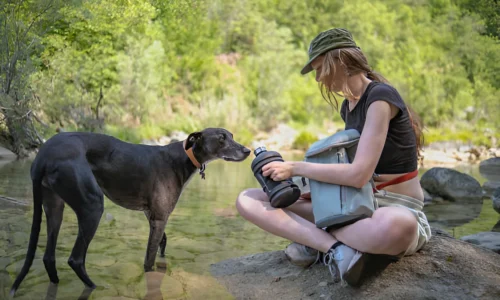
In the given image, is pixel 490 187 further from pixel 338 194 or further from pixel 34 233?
pixel 34 233

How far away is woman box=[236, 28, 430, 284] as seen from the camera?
2.13 metres

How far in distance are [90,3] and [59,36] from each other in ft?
2.80

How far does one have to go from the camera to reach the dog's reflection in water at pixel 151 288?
2.45 metres

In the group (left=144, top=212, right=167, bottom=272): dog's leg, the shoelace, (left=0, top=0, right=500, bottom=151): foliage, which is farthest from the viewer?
(left=0, top=0, right=500, bottom=151): foliage

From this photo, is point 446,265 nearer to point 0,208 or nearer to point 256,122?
point 0,208

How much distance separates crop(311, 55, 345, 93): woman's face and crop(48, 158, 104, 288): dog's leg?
1278 mm

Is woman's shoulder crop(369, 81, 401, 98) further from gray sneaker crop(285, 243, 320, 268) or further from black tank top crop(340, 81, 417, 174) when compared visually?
gray sneaker crop(285, 243, 320, 268)

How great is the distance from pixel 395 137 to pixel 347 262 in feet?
2.07

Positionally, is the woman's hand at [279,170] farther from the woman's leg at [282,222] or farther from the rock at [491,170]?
the rock at [491,170]

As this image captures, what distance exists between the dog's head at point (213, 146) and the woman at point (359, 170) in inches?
28.0

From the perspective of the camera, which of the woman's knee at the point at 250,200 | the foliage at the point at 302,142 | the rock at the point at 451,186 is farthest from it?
the foliage at the point at 302,142

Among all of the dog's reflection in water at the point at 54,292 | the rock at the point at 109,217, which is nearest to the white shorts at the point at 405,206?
the dog's reflection in water at the point at 54,292

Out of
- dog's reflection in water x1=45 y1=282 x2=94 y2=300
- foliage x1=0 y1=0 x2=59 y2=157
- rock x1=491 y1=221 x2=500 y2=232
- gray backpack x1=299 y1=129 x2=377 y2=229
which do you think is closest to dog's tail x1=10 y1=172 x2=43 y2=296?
dog's reflection in water x1=45 y1=282 x2=94 y2=300

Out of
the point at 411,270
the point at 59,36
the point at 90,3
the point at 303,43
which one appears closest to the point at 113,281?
the point at 411,270
